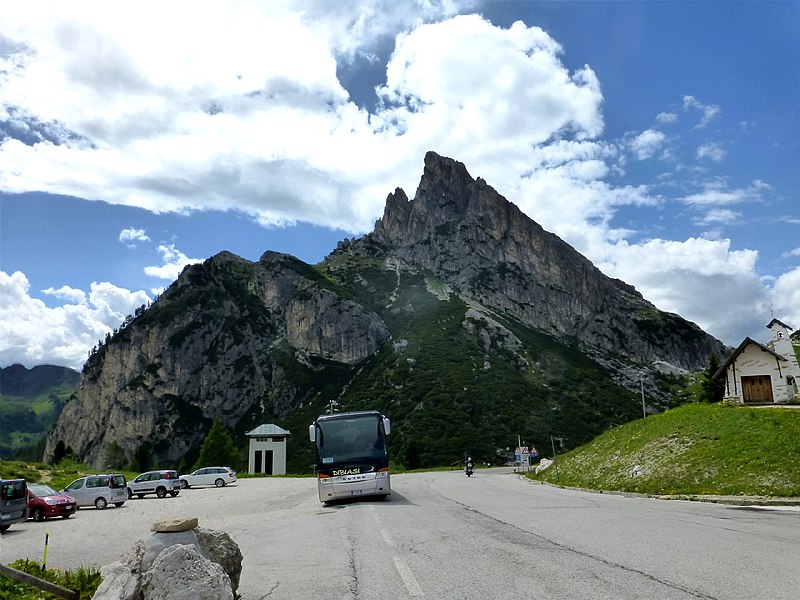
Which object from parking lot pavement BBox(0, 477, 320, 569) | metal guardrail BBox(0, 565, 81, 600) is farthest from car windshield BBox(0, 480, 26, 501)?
metal guardrail BBox(0, 565, 81, 600)

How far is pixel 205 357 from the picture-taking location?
517ft

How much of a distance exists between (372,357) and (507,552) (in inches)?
5734

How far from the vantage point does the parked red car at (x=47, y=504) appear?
2281cm

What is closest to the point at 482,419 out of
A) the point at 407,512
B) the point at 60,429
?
the point at 407,512

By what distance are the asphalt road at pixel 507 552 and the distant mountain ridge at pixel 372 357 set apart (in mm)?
89743

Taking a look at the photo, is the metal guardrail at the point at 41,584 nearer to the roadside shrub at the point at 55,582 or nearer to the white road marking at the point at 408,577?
the roadside shrub at the point at 55,582

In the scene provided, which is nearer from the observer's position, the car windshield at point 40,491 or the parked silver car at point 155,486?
the car windshield at point 40,491

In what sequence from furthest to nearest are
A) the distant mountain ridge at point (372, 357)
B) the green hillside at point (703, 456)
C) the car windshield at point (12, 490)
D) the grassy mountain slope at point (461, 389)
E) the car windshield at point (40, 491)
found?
the distant mountain ridge at point (372, 357) < the grassy mountain slope at point (461, 389) < the car windshield at point (40, 491) < the green hillside at point (703, 456) < the car windshield at point (12, 490)

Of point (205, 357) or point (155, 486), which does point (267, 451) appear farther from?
point (205, 357)

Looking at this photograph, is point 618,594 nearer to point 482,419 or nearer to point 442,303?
point 482,419

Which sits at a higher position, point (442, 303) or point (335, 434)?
point (442, 303)

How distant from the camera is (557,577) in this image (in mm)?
7207

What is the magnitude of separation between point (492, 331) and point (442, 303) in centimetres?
2313

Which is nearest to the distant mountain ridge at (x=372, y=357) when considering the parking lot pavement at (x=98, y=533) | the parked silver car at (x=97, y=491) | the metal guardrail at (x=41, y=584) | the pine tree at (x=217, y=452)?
the pine tree at (x=217, y=452)
